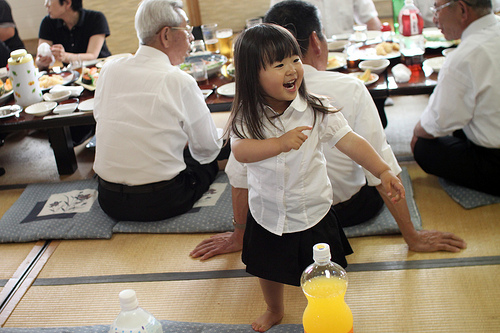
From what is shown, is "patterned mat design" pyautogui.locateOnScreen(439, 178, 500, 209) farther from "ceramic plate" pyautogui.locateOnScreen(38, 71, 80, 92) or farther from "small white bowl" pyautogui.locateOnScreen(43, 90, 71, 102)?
"ceramic plate" pyautogui.locateOnScreen(38, 71, 80, 92)

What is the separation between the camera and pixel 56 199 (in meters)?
2.95

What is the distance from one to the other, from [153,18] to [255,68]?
115 cm

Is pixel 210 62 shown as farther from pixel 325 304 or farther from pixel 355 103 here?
pixel 325 304

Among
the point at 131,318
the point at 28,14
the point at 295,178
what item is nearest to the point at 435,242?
the point at 295,178

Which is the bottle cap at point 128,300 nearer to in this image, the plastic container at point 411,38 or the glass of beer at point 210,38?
the plastic container at point 411,38

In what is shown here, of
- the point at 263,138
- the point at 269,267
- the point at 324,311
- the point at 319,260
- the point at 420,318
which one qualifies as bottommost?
the point at 420,318

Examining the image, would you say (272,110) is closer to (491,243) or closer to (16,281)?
(491,243)

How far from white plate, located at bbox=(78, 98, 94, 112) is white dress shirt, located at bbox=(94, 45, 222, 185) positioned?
1.10ft

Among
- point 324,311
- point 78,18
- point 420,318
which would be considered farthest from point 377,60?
point 78,18

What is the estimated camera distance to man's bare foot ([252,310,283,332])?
1.78m

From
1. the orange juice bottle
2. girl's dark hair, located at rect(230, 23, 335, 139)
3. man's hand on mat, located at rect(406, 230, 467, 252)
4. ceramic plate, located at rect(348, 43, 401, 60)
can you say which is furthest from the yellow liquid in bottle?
ceramic plate, located at rect(348, 43, 401, 60)

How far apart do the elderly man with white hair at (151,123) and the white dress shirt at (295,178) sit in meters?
0.94

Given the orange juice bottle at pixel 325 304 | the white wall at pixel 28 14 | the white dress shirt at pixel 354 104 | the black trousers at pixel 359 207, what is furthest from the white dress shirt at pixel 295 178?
the white wall at pixel 28 14

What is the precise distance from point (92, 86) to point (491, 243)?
7.56 feet
